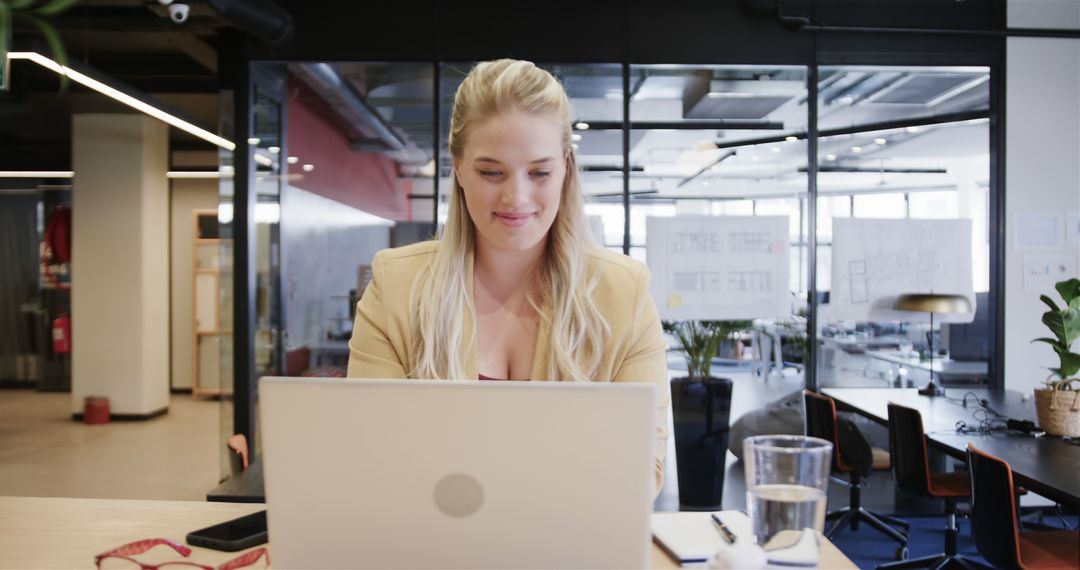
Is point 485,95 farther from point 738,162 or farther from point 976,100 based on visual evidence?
point 976,100

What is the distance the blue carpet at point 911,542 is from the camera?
436 centimetres

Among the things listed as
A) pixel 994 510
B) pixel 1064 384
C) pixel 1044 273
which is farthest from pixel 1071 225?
pixel 994 510

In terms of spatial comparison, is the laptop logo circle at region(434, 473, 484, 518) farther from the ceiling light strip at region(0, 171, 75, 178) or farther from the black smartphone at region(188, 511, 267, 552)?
the ceiling light strip at region(0, 171, 75, 178)

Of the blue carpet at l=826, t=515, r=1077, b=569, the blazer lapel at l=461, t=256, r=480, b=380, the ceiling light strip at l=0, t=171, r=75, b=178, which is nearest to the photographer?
the blazer lapel at l=461, t=256, r=480, b=380

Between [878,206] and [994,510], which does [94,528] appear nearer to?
→ [994,510]

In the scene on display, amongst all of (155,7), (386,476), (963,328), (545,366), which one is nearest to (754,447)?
(386,476)

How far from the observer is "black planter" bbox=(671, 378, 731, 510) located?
5.05 m

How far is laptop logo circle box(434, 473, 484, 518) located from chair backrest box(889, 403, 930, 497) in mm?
3340

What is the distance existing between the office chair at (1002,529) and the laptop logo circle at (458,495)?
2.55m

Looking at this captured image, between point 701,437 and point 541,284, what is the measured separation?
3.49 meters

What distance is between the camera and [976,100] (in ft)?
17.7

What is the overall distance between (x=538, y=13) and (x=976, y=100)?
2966mm

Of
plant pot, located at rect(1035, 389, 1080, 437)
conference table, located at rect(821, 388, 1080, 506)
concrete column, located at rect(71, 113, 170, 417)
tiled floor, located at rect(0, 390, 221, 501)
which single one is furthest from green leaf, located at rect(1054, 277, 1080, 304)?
concrete column, located at rect(71, 113, 170, 417)

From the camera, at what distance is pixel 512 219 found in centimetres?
167
